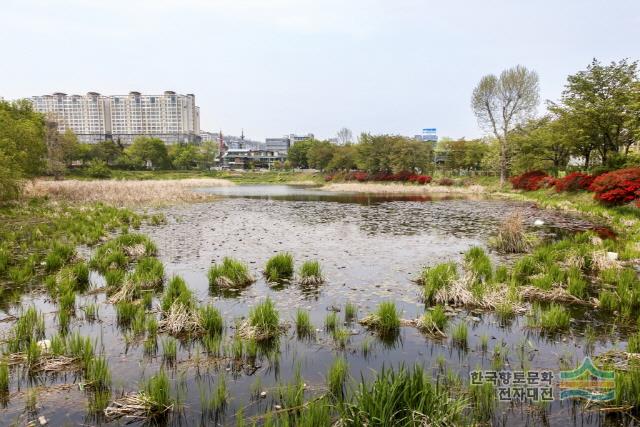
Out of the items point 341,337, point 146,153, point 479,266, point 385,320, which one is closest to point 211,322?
point 341,337

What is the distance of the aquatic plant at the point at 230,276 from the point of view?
34.3 feet

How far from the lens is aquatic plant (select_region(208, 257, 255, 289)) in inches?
412

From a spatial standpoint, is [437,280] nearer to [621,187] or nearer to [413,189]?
[621,187]

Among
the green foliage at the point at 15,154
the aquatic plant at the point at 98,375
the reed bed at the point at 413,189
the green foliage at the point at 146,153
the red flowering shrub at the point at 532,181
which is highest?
the green foliage at the point at 146,153

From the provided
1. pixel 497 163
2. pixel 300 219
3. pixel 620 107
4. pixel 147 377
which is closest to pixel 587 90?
pixel 620 107

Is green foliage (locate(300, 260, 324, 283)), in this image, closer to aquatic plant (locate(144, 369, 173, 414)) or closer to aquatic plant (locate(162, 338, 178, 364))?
aquatic plant (locate(162, 338, 178, 364))

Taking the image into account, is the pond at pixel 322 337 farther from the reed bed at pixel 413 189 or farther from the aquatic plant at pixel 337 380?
the reed bed at pixel 413 189

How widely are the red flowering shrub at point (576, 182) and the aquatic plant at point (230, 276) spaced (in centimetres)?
3067

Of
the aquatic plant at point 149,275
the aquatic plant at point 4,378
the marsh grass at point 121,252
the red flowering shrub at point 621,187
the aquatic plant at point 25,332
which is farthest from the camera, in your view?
the red flowering shrub at point 621,187

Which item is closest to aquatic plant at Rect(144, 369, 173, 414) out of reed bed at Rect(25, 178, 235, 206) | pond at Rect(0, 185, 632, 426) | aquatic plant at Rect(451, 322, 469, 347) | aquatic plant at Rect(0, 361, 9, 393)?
pond at Rect(0, 185, 632, 426)

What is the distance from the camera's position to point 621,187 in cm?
2253

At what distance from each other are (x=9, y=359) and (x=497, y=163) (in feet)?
180

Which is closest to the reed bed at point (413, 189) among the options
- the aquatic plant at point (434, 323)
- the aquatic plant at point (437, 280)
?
the aquatic plant at point (437, 280)

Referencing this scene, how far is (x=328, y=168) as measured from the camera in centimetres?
8506
